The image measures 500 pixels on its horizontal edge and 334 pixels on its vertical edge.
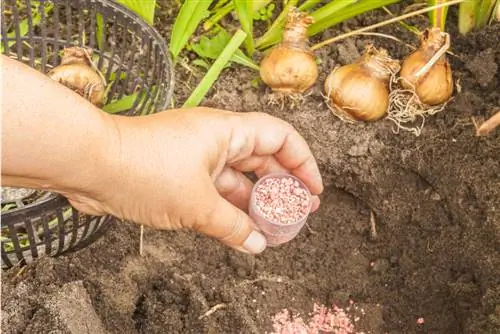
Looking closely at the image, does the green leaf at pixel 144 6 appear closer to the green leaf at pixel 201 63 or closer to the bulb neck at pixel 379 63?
the green leaf at pixel 201 63

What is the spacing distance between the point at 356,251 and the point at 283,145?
0.49m

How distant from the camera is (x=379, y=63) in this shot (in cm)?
171

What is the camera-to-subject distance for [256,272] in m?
1.71

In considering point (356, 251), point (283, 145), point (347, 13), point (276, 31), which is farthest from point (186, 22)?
point (356, 251)

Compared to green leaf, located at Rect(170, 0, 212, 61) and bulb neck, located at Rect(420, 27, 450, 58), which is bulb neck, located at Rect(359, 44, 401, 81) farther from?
green leaf, located at Rect(170, 0, 212, 61)

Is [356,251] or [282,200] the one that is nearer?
[282,200]

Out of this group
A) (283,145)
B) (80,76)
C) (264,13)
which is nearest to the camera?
(283,145)

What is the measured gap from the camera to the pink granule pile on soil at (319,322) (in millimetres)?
1653

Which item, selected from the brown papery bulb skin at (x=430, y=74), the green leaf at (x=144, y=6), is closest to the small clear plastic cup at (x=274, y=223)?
the brown papery bulb skin at (x=430, y=74)

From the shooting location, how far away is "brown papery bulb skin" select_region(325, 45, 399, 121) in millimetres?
1688

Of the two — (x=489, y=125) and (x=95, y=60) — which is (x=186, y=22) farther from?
(x=489, y=125)

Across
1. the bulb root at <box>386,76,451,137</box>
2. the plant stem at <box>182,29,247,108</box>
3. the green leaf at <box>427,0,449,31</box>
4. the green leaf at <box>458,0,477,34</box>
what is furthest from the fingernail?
the green leaf at <box>458,0,477,34</box>

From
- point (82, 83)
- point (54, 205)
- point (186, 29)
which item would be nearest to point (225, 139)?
point (54, 205)

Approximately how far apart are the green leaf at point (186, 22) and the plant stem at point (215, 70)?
97mm
